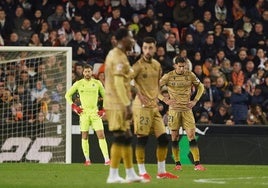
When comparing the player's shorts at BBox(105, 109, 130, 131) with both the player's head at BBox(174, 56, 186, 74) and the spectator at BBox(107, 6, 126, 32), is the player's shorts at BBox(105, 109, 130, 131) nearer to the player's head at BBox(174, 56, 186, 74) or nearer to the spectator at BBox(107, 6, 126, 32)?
the player's head at BBox(174, 56, 186, 74)

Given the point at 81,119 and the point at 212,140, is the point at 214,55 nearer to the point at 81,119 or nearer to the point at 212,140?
the point at 212,140

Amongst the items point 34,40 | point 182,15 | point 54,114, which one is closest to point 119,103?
point 54,114

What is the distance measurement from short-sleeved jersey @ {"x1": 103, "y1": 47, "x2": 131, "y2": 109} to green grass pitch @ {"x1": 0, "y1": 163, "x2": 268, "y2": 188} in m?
1.21

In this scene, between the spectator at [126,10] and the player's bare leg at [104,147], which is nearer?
the player's bare leg at [104,147]

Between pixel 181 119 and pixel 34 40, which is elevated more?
pixel 34 40

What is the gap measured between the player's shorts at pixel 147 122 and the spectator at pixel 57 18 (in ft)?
37.6

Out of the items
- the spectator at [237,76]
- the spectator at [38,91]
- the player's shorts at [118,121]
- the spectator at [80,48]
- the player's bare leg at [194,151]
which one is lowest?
the player's bare leg at [194,151]

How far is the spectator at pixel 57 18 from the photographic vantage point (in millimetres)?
26484

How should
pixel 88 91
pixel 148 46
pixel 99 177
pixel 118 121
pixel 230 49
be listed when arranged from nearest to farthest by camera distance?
pixel 118 121 < pixel 148 46 < pixel 99 177 < pixel 88 91 < pixel 230 49

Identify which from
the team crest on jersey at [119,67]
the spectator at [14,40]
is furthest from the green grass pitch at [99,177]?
the spectator at [14,40]

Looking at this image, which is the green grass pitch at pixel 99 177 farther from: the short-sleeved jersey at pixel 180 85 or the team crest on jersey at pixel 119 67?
the team crest on jersey at pixel 119 67

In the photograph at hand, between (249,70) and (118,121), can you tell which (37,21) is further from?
(118,121)

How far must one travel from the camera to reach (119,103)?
13781 mm

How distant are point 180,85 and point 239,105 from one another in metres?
6.04
